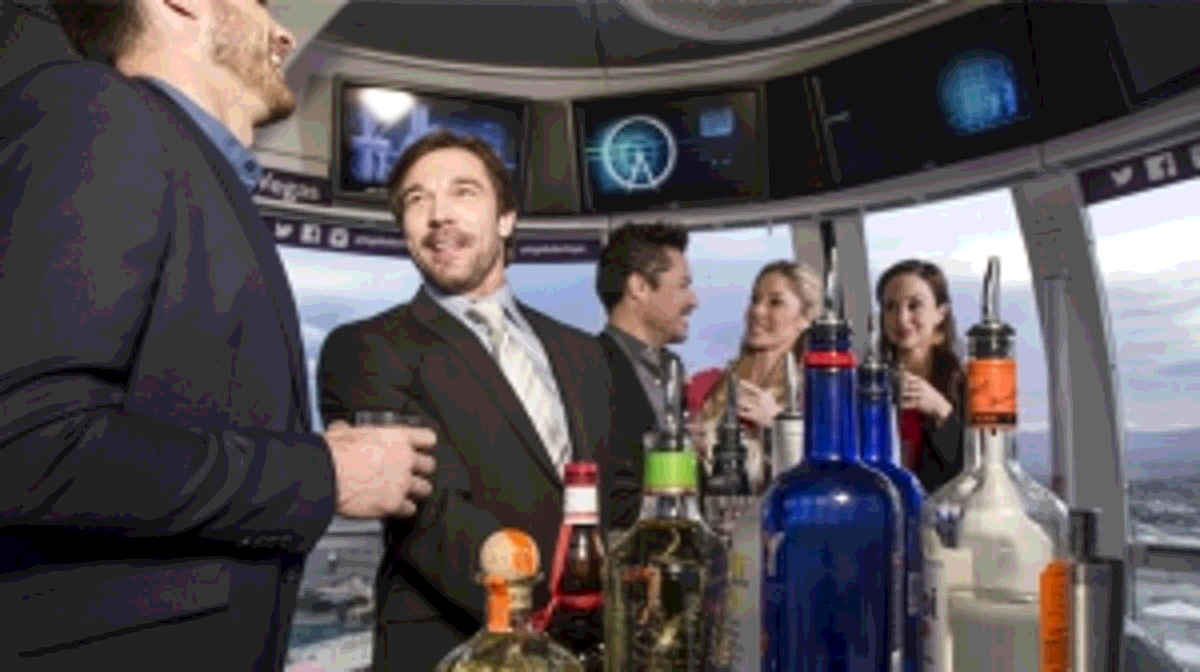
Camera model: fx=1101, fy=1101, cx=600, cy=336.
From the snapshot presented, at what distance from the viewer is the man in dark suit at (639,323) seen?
1.58m

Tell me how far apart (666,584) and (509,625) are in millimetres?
186

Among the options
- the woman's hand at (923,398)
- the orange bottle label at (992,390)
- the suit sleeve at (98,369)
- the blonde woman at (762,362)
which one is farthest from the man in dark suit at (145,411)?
the woman's hand at (923,398)

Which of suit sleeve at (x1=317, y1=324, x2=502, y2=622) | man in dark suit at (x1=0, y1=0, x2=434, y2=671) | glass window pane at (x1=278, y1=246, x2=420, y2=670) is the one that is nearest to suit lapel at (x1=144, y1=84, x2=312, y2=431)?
man in dark suit at (x1=0, y1=0, x2=434, y2=671)

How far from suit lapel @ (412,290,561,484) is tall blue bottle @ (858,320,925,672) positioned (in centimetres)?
56

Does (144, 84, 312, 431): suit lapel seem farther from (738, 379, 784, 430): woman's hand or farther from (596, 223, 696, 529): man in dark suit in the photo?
(738, 379, 784, 430): woman's hand

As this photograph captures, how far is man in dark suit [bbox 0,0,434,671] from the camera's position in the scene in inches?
36.5

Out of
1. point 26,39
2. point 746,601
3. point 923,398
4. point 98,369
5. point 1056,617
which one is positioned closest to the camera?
point 1056,617

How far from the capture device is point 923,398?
1542mm

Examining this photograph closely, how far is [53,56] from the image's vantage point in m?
1.40

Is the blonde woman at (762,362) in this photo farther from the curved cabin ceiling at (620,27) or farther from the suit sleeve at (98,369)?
the suit sleeve at (98,369)

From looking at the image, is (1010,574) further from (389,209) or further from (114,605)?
(389,209)

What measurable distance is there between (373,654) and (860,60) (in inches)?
46.2

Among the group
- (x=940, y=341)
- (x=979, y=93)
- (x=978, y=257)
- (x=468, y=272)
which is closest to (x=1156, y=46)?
(x=979, y=93)

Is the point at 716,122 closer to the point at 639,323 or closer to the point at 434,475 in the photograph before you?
the point at 639,323
